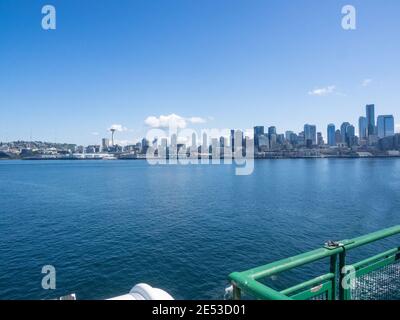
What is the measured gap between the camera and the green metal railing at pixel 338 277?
2546mm

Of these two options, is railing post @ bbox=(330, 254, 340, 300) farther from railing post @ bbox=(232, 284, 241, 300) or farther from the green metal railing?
railing post @ bbox=(232, 284, 241, 300)

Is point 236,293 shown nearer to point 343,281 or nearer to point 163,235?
point 343,281

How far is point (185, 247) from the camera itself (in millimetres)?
25016

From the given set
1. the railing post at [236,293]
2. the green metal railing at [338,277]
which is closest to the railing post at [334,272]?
the green metal railing at [338,277]

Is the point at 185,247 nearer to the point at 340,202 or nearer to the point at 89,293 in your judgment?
the point at 89,293

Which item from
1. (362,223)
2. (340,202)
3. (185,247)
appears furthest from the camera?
(340,202)

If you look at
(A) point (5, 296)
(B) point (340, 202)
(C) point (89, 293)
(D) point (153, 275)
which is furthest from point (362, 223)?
(A) point (5, 296)

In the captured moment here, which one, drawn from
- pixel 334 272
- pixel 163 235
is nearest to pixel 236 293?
pixel 334 272

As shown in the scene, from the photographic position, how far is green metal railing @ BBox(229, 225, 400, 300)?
255 cm

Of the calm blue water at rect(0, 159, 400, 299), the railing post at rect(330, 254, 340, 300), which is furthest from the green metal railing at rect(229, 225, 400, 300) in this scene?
the calm blue water at rect(0, 159, 400, 299)

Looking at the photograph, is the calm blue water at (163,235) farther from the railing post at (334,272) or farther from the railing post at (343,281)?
the railing post at (343,281)

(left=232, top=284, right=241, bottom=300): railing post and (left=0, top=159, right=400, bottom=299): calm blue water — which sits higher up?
(left=232, top=284, right=241, bottom=300): railing post

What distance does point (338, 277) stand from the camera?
11.9 ft
